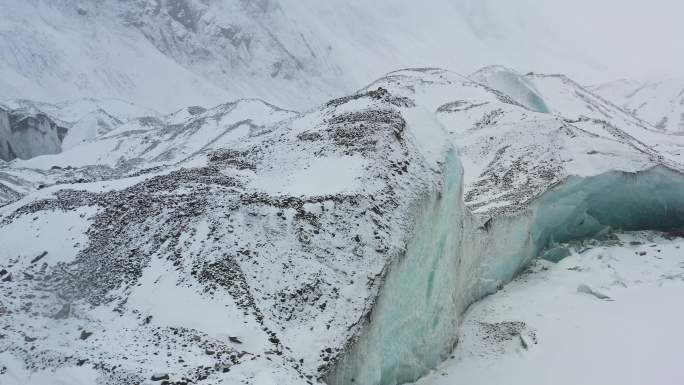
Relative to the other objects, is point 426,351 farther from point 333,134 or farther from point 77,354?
point 77,354

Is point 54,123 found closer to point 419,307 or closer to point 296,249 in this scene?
point 296,249

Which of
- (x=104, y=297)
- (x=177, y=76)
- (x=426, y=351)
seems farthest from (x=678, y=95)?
(x=104, y=297)

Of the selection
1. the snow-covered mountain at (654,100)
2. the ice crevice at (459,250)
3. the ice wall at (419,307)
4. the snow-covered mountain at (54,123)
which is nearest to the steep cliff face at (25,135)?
the snow-covered mountain at (54,123)

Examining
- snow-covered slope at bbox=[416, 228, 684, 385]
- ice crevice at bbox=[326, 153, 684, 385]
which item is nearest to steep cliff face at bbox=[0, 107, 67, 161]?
ice crevice at bbox=[326, 153, 684, 385]

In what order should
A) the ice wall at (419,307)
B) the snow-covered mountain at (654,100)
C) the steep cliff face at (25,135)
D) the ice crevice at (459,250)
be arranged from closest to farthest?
the ice wall at (419,307) → the ice crevice at (459,250) → the steep cliff face at (25,135) → the snow-covered mountain at (654,100)

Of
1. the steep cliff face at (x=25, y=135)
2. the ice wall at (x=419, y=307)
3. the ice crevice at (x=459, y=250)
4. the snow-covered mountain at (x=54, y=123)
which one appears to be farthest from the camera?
the snow-covered mountain at (x=54, y=123)

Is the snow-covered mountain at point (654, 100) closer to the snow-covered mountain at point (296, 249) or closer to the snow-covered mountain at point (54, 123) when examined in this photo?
the snow-covered mountain at point (296, 249)
